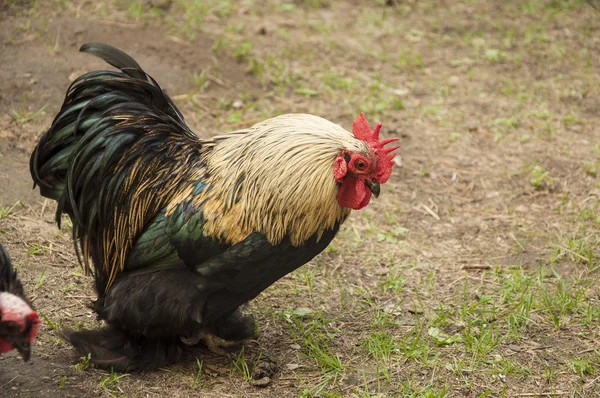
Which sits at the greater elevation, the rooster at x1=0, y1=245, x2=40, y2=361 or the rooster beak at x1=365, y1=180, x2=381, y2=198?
the rooster beak at x1=365, y1=180, x2=381, y2=198

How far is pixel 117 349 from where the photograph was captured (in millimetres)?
3900

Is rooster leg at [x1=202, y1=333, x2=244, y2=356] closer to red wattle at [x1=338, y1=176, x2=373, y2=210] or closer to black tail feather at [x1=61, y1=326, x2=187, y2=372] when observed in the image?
black tail feather at [x1=61, y1=326, x2=187, y2=372]

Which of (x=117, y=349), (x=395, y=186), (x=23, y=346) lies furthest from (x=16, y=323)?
(x=395, y=186)

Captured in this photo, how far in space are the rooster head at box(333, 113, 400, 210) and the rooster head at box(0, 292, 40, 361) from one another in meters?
1.58

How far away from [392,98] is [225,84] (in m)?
1.69

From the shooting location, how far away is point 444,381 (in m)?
3.96

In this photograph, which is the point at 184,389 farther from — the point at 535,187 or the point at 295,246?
the point at 535,187

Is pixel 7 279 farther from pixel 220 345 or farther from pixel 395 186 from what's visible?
pixel 395 186

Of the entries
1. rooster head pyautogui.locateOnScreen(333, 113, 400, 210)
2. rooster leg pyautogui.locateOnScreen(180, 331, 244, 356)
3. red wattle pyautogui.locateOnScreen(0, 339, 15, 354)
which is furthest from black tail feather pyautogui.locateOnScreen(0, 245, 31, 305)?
rooster head pyautogui.locateOnScreen(333, 113, 400, 210)

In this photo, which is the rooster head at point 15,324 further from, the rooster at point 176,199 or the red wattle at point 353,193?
the red wattle at point 353,193

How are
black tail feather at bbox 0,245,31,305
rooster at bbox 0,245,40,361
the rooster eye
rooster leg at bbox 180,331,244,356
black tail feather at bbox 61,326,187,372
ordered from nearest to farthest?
rooster at bbox 0,245,40,361, black tail feather at bbox 0,245,31,305, the rooster eye, black tail feather at bbox 61,326,187,372, rooster leg at bbox 180,331,244,356

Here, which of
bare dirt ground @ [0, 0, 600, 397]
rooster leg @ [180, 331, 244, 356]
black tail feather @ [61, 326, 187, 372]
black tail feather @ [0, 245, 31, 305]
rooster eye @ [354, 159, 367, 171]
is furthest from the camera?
rooster leg @ [180, 331, 244, 356]

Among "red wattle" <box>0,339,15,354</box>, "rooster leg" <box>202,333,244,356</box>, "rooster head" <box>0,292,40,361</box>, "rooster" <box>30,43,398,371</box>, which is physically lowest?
"rooster leg" <box>202,333,244,356</box>

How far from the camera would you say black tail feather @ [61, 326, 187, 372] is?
12.7ft
